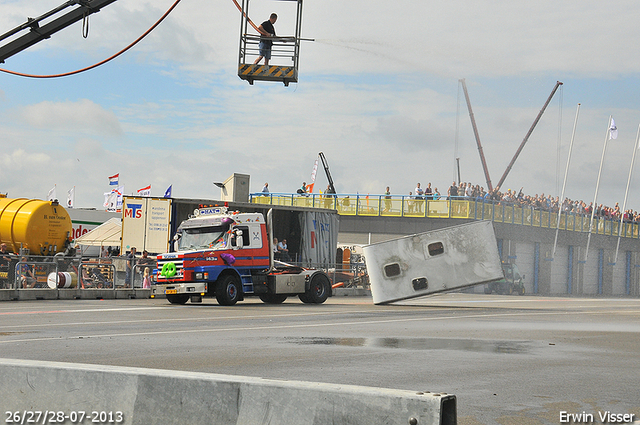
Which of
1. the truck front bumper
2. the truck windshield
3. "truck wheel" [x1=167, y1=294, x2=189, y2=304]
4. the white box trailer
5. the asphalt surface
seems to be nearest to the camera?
the asphalt surface

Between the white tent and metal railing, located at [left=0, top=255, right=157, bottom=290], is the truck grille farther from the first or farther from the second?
the white tent

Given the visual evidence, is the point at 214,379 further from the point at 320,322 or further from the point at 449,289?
the point at 449,289

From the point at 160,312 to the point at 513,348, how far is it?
10.4m

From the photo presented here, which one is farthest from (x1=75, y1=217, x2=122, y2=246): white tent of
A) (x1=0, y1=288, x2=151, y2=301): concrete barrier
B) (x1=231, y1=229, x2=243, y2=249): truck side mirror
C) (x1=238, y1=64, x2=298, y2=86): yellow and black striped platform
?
(x1=238, y1=64, x2=298, y2=86): yellow and black striped platform

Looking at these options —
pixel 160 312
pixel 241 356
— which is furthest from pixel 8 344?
pixel 160 312

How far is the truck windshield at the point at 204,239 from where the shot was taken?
22297mm

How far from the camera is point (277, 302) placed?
80.9ft

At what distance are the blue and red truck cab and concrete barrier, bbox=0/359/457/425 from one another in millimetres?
17488

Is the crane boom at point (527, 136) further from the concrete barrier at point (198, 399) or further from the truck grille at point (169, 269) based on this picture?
the concrete barrier at point (198, 399)

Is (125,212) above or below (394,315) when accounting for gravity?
above

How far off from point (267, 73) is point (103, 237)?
22.3 meters

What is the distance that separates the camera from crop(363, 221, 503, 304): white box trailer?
76.2 feet

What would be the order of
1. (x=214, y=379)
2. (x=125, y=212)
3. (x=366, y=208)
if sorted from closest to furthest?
(x=214, y=379), (x=125, y=212), (x=366, y=208)

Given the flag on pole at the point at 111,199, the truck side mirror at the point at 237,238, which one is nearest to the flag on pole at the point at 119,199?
the flag on pole at the point at 111,199
